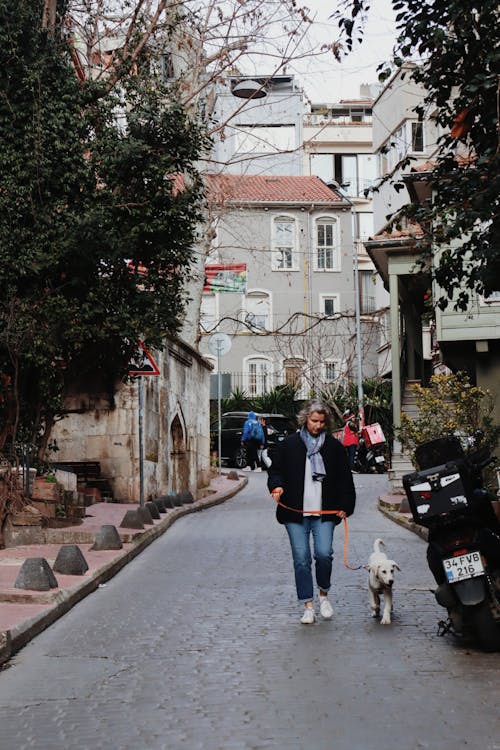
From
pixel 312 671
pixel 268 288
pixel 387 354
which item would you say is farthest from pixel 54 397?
pixel 268 288

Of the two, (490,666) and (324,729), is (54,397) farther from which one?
(324,729)

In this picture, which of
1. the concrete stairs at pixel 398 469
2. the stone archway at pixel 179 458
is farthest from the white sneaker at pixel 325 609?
the stone archway at pixel 179 458

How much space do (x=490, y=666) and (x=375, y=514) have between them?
47.7 feet

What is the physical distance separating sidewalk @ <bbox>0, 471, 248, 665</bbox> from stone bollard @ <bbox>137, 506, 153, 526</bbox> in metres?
0.15

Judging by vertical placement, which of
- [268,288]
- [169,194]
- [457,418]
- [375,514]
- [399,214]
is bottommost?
[375,514]

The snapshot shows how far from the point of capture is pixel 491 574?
26.9 feet

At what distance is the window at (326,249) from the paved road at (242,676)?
163 feet

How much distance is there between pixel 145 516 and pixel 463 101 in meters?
9.16

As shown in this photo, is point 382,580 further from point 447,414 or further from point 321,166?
point 321,166

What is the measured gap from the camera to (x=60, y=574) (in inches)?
472

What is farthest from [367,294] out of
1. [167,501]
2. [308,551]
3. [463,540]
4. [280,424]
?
[463,540]

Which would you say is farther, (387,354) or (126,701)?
(387,354)

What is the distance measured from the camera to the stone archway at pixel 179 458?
27.0m

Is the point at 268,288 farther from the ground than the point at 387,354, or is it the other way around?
the point at 268,288
